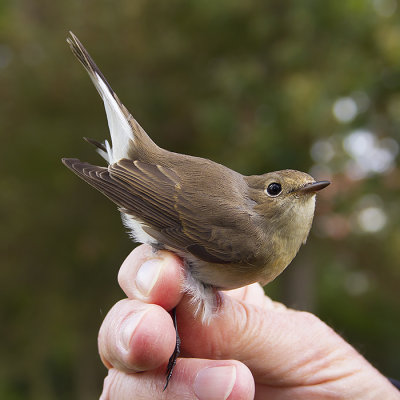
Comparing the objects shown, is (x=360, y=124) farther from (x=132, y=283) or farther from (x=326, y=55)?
(x=132, y=283)

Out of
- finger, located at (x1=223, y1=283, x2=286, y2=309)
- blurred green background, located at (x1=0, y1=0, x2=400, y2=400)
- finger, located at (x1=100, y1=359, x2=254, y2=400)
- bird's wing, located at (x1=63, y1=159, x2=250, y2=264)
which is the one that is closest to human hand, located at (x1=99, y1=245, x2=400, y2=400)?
finger, located at (x1=100, y1=359, x2=254, y2=400)

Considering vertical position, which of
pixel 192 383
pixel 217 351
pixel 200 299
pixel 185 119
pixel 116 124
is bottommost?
pixel 192 383

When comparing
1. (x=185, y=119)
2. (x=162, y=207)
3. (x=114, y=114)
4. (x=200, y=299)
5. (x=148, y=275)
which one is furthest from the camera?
(x=185, y=119)

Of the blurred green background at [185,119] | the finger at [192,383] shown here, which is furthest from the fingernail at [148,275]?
the blurred green background at [185,119]

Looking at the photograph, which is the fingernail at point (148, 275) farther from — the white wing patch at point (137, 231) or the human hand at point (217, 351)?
the white wing patch at point (137, 231)

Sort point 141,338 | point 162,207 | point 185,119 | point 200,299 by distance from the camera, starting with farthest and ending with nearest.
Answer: point 185,119
point 162,207
point 200,299
point 141,338

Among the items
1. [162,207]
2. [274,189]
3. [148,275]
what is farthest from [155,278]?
[274,189]

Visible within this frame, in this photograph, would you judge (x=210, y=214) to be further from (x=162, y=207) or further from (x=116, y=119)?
(x=116, y=119)

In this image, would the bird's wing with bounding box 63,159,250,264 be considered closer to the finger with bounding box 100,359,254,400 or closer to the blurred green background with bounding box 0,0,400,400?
the finger with bounding box 100,359,254,400

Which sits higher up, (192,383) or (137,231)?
(137,231)
